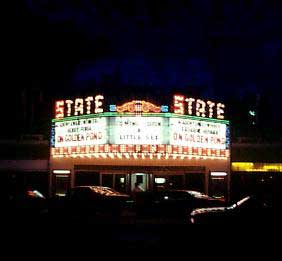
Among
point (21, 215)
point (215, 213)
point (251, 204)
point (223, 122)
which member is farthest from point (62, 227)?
point (223, 122)

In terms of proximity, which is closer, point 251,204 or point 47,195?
point 251,204

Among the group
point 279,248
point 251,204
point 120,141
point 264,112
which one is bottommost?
point 279,248

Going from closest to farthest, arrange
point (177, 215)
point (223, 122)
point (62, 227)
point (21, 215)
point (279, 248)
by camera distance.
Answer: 1. point (279, 248)
2. point (62, 227)
3. point (21, 215)
4. point (177, 215)
5. point (223, 122)

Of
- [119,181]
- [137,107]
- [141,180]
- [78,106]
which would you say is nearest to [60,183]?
[119,181]

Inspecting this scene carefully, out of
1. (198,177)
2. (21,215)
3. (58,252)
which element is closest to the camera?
(58,252)

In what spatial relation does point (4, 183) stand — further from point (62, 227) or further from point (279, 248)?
point (279, 248)

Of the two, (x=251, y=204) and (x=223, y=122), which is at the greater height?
(x=223, y=122)

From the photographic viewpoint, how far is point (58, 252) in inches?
473

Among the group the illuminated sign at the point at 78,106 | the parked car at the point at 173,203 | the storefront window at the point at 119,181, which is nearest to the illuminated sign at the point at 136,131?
the illuminated sign at the point at 78,106

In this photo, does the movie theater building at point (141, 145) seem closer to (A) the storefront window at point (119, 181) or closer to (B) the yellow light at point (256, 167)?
(A) the storefront window at point (119, 181)

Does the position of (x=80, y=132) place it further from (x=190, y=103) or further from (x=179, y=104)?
(x=190, y=103)

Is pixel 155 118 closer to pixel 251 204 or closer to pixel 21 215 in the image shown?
pixel 21 215

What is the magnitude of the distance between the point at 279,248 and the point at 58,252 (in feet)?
18.3

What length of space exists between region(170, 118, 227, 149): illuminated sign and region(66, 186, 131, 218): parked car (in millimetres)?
3755
